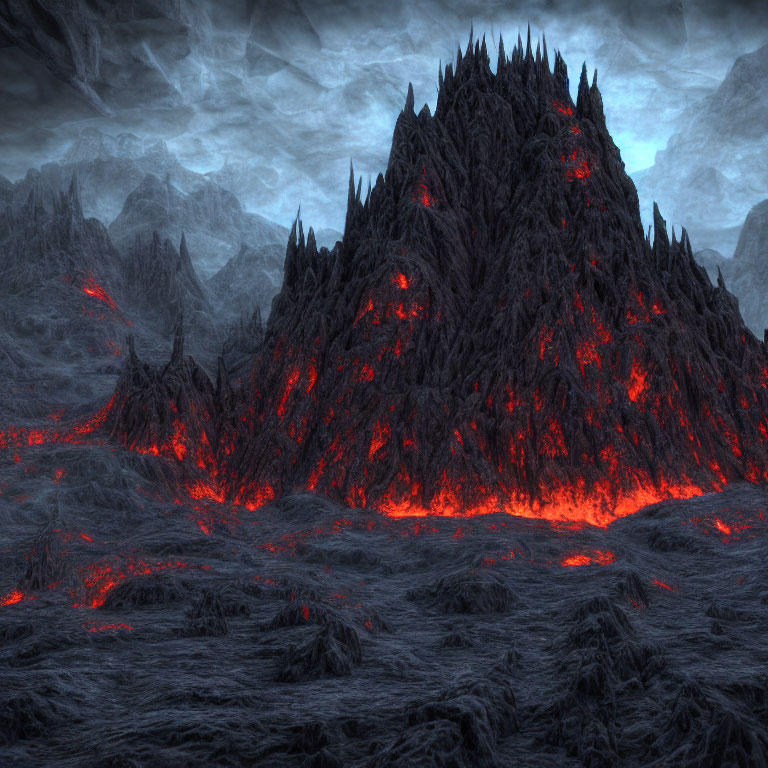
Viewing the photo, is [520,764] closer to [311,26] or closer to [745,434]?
[745,434]

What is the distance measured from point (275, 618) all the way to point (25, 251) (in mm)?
37987

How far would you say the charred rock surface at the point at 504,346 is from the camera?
727 inches

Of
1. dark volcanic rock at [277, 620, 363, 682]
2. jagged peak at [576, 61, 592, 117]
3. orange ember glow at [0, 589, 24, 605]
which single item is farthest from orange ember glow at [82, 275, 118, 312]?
dark volcanic rock at [277, 620, 363, 682]

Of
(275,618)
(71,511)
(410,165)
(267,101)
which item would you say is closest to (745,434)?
(410,165)

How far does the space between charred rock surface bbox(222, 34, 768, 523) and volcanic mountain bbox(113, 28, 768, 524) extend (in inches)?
2.4

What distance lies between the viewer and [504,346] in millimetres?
19812

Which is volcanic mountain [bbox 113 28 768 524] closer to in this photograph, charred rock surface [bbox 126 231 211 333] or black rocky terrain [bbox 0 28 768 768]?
black rocky terrain [bbox 0 28 768 768]

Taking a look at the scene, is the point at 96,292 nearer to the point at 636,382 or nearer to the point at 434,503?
the point at 434,503

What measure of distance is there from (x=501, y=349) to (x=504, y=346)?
0.14 m

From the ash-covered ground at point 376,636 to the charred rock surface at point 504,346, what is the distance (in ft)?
6.50

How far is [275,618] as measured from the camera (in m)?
9.64

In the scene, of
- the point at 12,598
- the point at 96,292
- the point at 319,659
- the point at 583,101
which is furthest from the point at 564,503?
the point at 96,292

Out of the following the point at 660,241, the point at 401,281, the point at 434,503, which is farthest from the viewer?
the point at 660,241

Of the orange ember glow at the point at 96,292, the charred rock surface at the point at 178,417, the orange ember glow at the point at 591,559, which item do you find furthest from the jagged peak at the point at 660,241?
the orange ember glow at the point at 96,292
